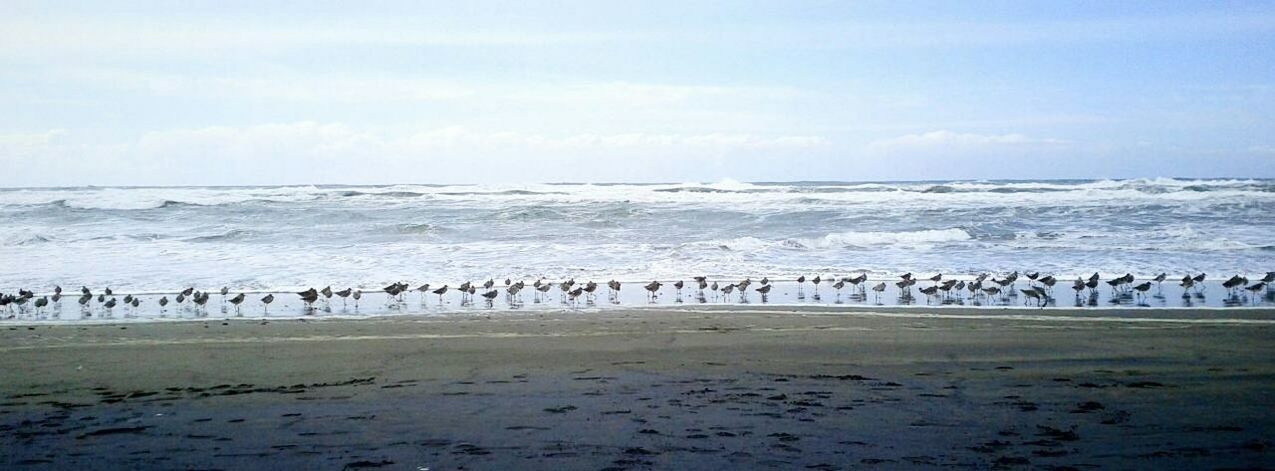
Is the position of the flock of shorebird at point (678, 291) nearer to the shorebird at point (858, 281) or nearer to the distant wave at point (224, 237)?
the shorebird at point (858, 281)

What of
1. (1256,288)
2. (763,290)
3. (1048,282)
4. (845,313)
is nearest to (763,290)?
(763,290)

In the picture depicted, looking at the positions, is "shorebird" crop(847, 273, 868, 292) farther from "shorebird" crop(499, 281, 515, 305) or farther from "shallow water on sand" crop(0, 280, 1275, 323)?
"shorebird" crop(499, 281, 515, 305)

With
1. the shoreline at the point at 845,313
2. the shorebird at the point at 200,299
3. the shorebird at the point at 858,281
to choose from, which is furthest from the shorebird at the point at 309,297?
the shorebird at the point at 858,281

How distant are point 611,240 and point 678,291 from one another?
8500 mm

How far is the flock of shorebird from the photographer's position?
1338cm

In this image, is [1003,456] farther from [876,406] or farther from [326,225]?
[326,225]

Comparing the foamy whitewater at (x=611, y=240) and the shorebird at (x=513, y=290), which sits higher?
the foamy whitewater at (x=611, y=240)

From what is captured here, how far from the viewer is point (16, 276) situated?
16906mm

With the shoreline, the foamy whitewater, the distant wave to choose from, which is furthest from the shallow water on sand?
the distant wave

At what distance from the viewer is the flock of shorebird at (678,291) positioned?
1338cm

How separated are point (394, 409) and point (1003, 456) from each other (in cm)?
373

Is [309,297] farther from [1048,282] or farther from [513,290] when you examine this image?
[1048,282]

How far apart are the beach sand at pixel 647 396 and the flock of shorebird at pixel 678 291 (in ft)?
8.23

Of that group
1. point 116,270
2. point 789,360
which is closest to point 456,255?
point 116,270
